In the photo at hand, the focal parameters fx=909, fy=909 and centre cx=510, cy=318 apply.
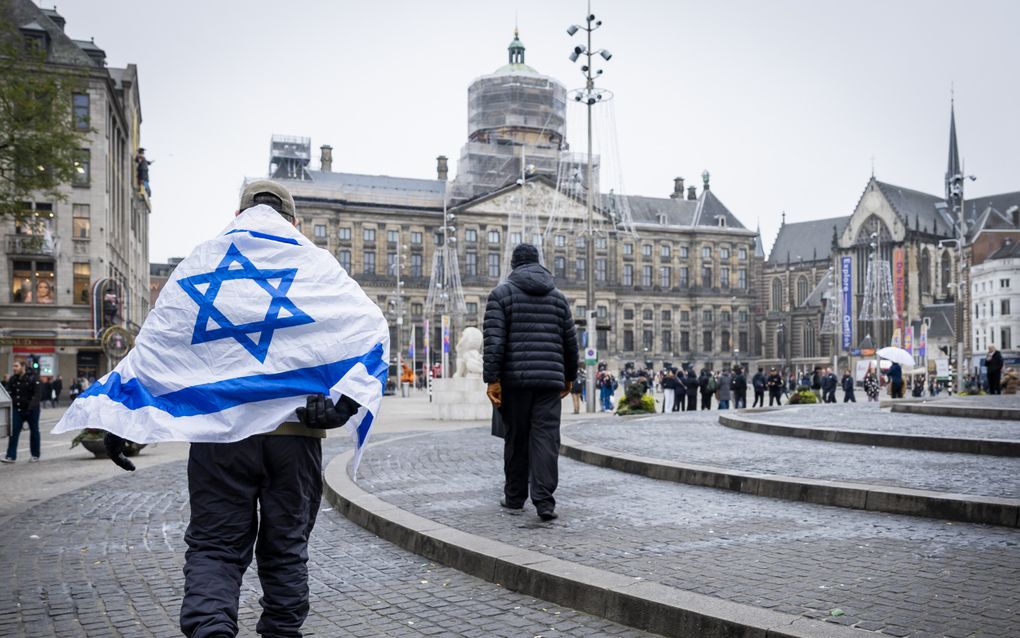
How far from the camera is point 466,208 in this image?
93500 mm

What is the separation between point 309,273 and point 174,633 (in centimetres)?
201

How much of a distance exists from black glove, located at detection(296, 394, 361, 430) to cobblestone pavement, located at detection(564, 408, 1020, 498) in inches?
227

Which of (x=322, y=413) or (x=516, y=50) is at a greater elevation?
(x=516, y=50)

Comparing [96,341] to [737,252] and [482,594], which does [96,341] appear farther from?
[737,252]

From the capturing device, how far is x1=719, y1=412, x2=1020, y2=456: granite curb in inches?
403

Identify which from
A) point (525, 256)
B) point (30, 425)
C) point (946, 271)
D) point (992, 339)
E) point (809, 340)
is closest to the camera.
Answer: point (525, 256)

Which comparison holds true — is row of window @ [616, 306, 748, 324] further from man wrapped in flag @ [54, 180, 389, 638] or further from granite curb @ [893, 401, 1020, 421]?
man wrapped in flag @ [54, 180, 389, 638]

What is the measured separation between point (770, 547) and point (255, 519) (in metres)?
3.50

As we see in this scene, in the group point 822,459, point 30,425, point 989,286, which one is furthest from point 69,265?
point 989,286

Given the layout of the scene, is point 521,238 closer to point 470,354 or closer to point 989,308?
point 989,308

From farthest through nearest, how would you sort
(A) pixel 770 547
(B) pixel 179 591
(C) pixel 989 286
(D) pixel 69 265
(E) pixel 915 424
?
(C) pixel 989 286 < (D) pixel 69 265 < (E) pixel 915 424 < (A) pixel 770 547 < (B) pixel 179 591

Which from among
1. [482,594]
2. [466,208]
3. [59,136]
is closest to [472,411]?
[59,136]

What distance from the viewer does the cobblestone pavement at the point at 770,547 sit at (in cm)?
429

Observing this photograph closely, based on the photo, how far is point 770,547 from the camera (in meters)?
5.72
